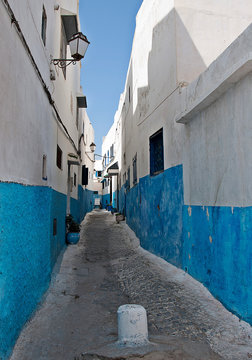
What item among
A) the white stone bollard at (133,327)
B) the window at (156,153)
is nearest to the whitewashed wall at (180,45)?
the window at (156,153)

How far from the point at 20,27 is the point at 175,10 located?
14.0 ft

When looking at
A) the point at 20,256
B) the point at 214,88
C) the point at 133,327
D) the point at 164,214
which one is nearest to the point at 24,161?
the point at 20,256

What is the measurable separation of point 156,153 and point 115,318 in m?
4.72

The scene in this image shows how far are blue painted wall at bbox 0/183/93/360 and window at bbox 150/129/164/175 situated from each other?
336cm

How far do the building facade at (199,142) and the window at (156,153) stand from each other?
27mm

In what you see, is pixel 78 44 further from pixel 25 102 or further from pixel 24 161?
pixel 24 161

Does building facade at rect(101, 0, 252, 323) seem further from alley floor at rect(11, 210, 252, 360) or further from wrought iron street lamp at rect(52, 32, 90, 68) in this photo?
wrought iron street lamp at rect(52, 32, 90, 68)

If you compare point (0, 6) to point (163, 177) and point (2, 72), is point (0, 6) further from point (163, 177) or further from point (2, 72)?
point (163, 177)

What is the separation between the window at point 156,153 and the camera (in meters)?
7.63

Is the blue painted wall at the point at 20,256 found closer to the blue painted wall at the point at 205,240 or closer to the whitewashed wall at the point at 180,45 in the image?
the blue painted wall at the point at 205,240

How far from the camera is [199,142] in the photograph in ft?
17.0

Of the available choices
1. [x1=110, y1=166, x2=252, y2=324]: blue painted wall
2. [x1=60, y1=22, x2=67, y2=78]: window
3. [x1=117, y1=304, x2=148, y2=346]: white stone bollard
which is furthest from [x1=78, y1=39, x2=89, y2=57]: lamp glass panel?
[x1=117, y1=304, x2=148, y2=346]: white stone bollard

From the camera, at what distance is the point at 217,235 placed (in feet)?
14.8

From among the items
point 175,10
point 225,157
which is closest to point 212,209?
point 225,157
